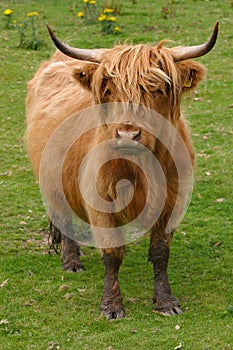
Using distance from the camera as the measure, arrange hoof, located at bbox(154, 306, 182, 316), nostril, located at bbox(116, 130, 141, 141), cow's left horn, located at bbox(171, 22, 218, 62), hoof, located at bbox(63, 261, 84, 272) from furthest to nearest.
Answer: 1. hoof, located at bbox(63, 261, 84, 272)
2. hoof, located at bbox(154, 306, 182, 316)
3. cow's left horn, located at bbox(171, 22, 218, 62)
4. nostril, located at bbox(116, 130, 141, 141)

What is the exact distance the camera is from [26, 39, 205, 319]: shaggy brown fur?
439cm

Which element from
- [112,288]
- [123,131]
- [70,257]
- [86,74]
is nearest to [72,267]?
[70,257]

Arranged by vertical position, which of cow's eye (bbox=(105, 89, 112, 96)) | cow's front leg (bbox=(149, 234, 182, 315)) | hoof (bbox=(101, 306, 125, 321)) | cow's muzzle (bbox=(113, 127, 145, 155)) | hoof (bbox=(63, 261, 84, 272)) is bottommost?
hoof (bbox=(63, 261, 84, 272))

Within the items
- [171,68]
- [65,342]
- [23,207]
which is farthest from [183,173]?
[23,207]

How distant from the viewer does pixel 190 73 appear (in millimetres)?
4688

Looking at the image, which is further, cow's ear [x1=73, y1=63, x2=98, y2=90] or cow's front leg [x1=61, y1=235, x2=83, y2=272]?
cow's front leg [x1=61, y1=235, x2=83, y2=272]

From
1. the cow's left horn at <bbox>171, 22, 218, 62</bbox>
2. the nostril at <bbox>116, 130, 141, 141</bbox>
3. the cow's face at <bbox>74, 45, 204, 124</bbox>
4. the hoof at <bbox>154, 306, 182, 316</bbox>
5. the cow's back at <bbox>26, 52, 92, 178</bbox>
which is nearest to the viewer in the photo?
the nostril at <bbox>116, 130, 141, 141</bbox>

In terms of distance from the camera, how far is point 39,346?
4.61 meters

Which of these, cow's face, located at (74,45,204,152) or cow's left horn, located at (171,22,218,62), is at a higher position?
cow's left horn, located at (171,22,218,62)

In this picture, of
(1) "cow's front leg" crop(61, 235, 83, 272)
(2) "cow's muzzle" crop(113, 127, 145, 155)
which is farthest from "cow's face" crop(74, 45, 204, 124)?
(1) "cow's front leg" crop(61, 235, 83, 272)

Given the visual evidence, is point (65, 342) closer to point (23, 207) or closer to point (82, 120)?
point (82, 120)

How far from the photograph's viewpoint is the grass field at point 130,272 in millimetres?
4680

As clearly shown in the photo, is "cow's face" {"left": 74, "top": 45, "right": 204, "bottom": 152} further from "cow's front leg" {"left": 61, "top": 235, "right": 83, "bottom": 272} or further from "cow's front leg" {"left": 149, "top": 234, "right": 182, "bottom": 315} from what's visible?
"cow's front leg" {"left": 61, "top": 235, "right": 83, "bottom": 272}

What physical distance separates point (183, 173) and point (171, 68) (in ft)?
2.78
